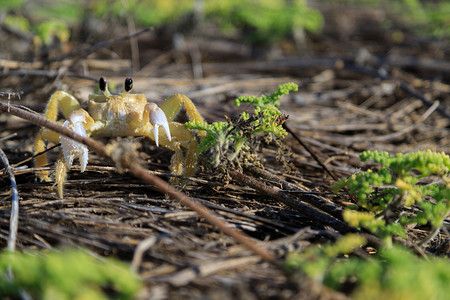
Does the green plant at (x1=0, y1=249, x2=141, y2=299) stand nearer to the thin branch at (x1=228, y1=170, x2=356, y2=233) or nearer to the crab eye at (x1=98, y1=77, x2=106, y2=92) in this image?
the thin branch at (x1=228, y1=170, x2=356, y2=233)

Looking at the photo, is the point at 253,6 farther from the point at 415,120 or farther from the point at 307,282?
the point at 307,282

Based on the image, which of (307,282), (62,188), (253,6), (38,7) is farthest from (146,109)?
(38,7)

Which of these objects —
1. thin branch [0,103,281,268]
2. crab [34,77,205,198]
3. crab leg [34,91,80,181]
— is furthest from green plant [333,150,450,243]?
crab leg [34,91,80,181]

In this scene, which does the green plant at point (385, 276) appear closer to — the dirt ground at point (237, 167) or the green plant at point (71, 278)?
the dirt ground at point (237, 167)

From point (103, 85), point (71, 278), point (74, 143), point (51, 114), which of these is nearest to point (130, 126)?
point (103, 85)

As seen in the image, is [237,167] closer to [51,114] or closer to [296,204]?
[296,204]
